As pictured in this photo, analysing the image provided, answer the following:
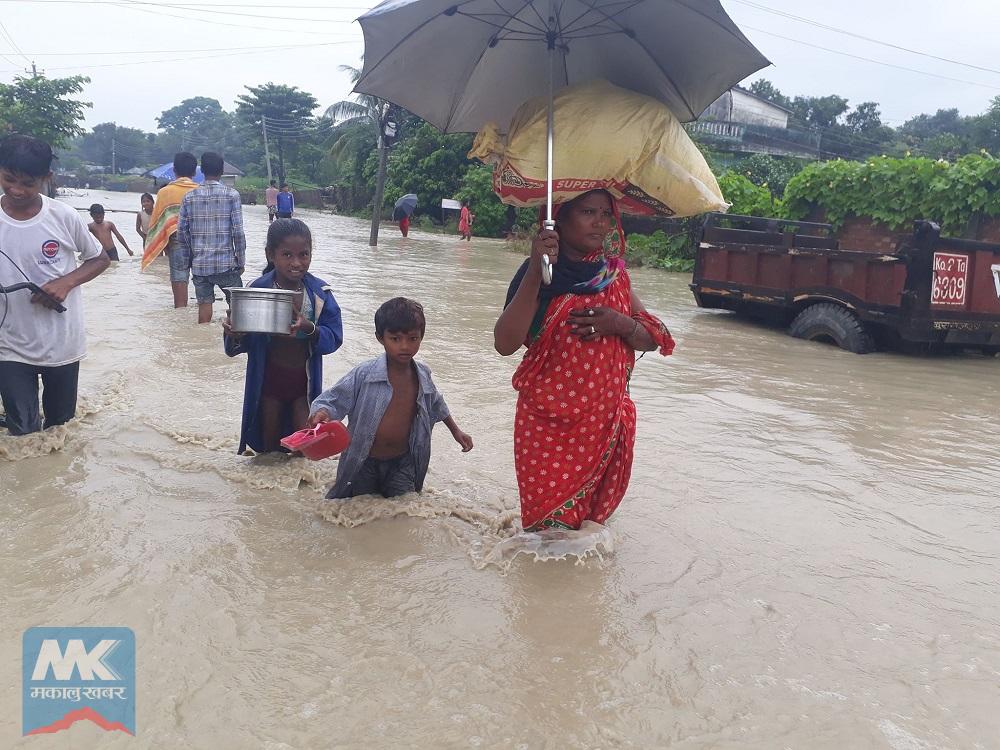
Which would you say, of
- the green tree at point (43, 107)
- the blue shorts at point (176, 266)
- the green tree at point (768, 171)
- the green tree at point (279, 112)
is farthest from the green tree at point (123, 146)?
the blue shorts at point (176, 266)

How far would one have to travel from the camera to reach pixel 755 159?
27.4 meters

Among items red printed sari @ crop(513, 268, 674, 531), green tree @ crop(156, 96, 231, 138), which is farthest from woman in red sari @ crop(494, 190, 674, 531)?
green tree @ crop(156, 96, 231, 138)

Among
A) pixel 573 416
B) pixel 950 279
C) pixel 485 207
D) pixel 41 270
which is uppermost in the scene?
pixel 485 207

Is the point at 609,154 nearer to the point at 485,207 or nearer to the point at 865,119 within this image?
the point at 485,207

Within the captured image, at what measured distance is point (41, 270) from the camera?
414 centimetres

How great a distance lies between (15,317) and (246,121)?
67.8m

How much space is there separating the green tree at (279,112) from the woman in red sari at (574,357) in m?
64.3

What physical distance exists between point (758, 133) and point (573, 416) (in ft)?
123

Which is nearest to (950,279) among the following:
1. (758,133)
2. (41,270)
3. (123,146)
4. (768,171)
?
(41,270)

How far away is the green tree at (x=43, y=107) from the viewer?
2770cm

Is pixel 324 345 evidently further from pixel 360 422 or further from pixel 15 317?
pixel 15 317

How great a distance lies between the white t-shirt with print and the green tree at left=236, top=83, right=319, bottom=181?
6267 cm

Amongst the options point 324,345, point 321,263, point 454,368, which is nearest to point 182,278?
point 454,368

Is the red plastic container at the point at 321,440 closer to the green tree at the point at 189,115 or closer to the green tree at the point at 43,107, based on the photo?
the green tree at the point at 43,107
